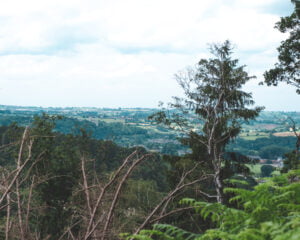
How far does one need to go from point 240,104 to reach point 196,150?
3722mm

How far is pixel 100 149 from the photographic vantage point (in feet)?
163

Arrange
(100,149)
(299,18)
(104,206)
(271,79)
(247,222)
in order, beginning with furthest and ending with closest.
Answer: (100,149) → (271,79) → (299,18) → (104,206) → (247,222)

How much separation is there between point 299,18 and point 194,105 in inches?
257

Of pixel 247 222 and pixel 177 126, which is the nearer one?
pixel 247 222

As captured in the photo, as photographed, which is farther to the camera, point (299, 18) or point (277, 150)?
point (277, 150)


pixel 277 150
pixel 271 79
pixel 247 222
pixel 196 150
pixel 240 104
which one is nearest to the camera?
pixel 247 222

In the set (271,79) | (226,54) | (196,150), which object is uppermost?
(226,54)

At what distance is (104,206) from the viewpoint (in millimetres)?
4023

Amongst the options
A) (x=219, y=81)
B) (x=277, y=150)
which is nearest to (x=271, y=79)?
(x=219, y=81)

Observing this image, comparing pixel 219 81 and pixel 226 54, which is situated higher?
pixel 226 54

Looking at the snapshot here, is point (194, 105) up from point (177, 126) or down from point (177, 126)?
up

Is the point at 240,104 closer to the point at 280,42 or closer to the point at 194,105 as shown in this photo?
the point at 194,105

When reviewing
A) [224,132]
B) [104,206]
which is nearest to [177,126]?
[224,132]

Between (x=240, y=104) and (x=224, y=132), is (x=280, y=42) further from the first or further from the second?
(x=224, y=132)
